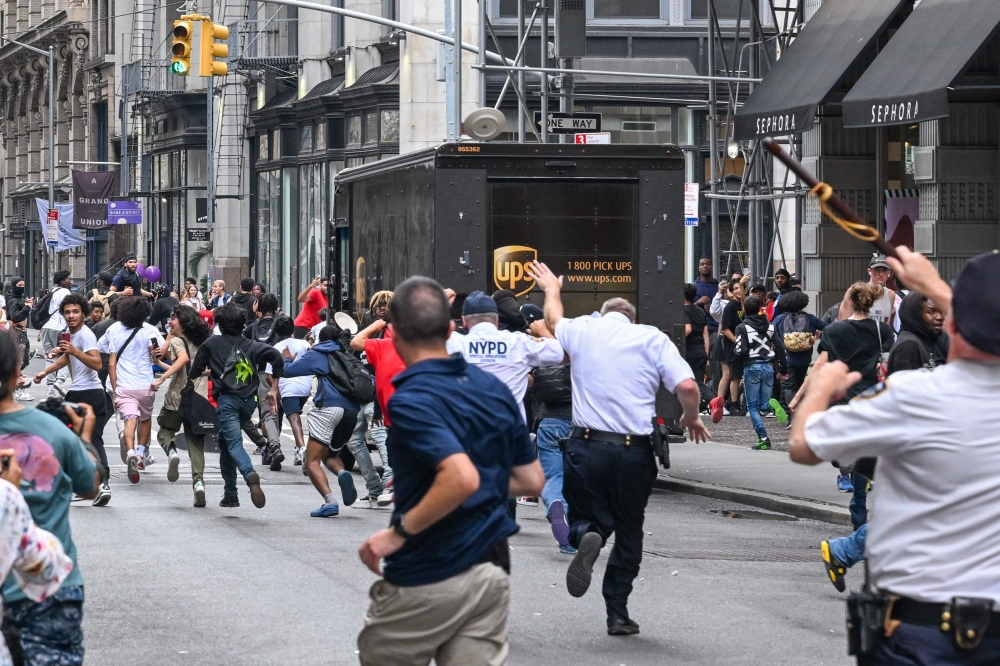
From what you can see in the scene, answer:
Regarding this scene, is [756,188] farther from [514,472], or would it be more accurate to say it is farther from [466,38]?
[514,472]

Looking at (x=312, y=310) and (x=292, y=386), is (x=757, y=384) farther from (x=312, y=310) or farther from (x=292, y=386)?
(x=292, y=386)

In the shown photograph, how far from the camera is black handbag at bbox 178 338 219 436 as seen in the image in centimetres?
1379

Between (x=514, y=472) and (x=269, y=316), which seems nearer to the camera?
(x=514, y=472)

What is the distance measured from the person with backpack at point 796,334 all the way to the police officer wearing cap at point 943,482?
13.9 m

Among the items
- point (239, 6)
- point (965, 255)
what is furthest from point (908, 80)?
point (239, 6)

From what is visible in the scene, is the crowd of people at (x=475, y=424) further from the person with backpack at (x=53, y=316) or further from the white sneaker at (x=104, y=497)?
the person with backpack at (x=53, y=316)

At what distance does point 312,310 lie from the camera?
20.1 m

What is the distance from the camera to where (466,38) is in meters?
33.4

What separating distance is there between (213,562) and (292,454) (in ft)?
28.4

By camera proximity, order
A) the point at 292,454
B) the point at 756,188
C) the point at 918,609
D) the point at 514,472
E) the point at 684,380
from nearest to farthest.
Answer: the point at 918,609, the point at 514,472, the point at 684,380, the point at 292,454, the point at 756,188

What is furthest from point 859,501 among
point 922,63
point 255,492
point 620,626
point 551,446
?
point 922,63

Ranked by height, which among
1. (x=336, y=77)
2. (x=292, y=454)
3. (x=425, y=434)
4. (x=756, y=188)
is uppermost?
(x=336, y=77)

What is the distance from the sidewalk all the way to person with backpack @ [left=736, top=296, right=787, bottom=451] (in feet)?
1.91

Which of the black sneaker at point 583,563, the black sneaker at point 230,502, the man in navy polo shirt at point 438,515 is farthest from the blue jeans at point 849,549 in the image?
the black sneaker at point 230,502
